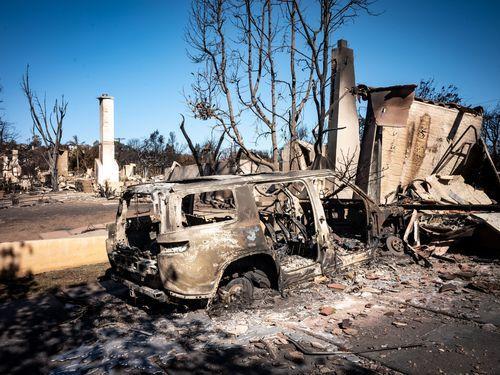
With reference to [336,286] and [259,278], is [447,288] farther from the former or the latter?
[259,278]

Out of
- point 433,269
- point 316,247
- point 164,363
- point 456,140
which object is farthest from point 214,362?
point 456,140

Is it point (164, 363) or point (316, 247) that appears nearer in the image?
point (164, 363)

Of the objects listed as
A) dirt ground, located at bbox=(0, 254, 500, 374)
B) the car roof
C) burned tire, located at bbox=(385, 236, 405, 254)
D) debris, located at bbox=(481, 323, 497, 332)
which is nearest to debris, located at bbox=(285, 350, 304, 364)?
dirt ground, located at bbox=(0, 254, 500, 374)

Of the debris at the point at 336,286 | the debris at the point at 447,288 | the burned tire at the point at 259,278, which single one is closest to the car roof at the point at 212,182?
the burned tire at the point at 259,278

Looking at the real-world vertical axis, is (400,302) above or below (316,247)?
below

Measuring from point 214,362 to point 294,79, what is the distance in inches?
290

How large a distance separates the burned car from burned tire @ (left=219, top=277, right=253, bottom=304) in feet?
0.04

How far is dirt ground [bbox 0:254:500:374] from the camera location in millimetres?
3322

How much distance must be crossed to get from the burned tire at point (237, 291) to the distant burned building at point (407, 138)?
6232 millimetres

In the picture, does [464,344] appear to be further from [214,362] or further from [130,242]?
[130,242]

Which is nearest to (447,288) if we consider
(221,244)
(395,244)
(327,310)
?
(395,244)

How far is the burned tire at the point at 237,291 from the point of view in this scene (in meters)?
4.41

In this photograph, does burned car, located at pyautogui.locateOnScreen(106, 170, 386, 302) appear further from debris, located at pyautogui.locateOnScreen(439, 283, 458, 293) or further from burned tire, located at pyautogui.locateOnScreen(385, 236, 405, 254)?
debris, located at pyautogui.locateOnScreen(439, 283, 458, 293)

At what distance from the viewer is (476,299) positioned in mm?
4742
